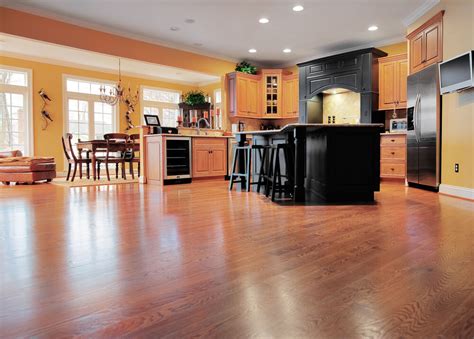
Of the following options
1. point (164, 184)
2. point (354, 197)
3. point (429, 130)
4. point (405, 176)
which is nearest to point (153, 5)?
point (164, 184)

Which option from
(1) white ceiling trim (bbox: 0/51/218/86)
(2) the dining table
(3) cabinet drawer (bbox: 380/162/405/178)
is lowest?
(3) cabinet drawer (bbox: 380/162/405/178)

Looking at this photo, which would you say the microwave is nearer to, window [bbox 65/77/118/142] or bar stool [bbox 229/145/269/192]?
bar stool [bbox 229/145/269/192]

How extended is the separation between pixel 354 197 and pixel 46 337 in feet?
12.0

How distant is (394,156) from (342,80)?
1892mm

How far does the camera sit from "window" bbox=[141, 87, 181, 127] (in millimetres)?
10500

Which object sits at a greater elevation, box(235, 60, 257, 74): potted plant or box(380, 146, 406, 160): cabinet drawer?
box(235, 60, 257, 74): potted plant

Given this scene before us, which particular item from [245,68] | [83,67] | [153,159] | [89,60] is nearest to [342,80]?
[245,68]

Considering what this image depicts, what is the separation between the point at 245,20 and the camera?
601cm

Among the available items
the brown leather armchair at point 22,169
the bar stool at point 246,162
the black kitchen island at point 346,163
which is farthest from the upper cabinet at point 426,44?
the brown leather armchair at point 22,169

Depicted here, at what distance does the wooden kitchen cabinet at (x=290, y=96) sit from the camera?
8.44m

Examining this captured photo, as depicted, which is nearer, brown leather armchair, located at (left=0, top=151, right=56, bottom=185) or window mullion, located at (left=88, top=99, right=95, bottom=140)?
brown leather armchair, located at (left=0, top=151, right=56, bottom=185)

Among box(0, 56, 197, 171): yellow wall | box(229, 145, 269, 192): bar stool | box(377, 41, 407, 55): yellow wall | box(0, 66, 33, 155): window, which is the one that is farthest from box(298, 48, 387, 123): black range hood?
box(0, 66, 33, 155): window

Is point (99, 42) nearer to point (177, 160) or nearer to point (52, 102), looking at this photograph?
point (177, 160)

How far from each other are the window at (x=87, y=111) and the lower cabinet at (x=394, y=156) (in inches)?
277
